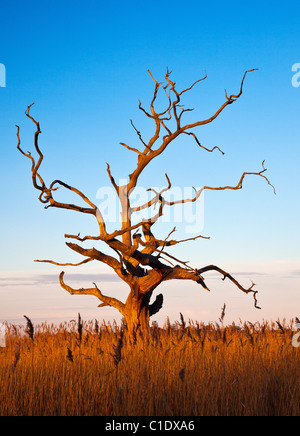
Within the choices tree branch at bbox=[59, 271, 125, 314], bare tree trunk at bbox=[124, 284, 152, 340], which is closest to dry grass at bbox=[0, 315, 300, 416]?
bare tree trunk at bbox=[124, 284, 152, 340]

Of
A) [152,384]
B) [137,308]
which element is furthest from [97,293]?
[152,384]

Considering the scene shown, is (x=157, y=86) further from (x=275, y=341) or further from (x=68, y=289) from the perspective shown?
(x=275, y=341)

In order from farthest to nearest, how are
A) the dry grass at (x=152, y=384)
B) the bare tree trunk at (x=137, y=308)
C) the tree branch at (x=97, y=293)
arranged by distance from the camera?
the tree branch at (x=97, y=293) → the bare tree trunk at (x=137, y=308) → the dry grass at (x=152, y=384)

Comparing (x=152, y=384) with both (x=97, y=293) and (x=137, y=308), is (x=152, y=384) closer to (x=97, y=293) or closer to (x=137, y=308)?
(x=137, y=308)

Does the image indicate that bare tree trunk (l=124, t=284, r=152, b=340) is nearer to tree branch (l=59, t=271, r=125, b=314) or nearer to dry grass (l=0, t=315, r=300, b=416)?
tree branch (l=59, t=271, r=125, b=314)

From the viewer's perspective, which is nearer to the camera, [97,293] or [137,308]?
[137,308]

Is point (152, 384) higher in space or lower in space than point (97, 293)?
lower

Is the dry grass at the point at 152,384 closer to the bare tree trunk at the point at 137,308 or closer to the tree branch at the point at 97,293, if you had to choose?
the bare tree trunk at the point at 137,308

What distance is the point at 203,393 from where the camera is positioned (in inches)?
241

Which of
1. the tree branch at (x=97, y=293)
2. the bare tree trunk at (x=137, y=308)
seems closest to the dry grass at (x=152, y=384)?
the bare tree trunk at (x=137, y=308)

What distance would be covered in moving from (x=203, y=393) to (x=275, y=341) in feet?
15.7

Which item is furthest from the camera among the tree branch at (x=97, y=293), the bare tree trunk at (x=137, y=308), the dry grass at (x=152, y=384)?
the tree branch at (x=97, y=293)

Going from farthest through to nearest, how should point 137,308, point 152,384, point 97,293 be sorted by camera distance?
point 97,293, point 137,308, point 152,384
